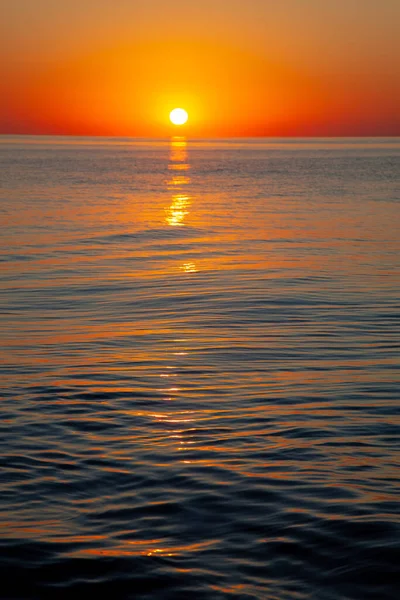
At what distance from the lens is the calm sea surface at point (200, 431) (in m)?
6.68

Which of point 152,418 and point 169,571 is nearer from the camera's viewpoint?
point 169,571

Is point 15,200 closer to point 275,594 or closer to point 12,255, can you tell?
point 12,255

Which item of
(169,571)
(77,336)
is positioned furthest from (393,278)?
(169,571)

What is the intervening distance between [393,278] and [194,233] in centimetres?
1330

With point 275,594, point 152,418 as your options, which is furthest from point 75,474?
point 275,594

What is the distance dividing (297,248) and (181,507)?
20375mm

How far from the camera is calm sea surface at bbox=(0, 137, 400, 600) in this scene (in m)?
6.68

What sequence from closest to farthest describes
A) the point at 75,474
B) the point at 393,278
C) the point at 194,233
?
the point at 75,474 < the point at 393,278 < the point at 194,233

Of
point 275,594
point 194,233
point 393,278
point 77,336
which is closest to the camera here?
point 275,594

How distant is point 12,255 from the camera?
25.3 meters

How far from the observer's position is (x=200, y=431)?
9.73 m

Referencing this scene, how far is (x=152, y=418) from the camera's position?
1023cm

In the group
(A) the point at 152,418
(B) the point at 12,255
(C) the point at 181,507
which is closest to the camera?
(C) the point at 181,507

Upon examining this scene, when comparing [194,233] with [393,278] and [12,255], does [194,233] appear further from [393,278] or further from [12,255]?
[393,278]
